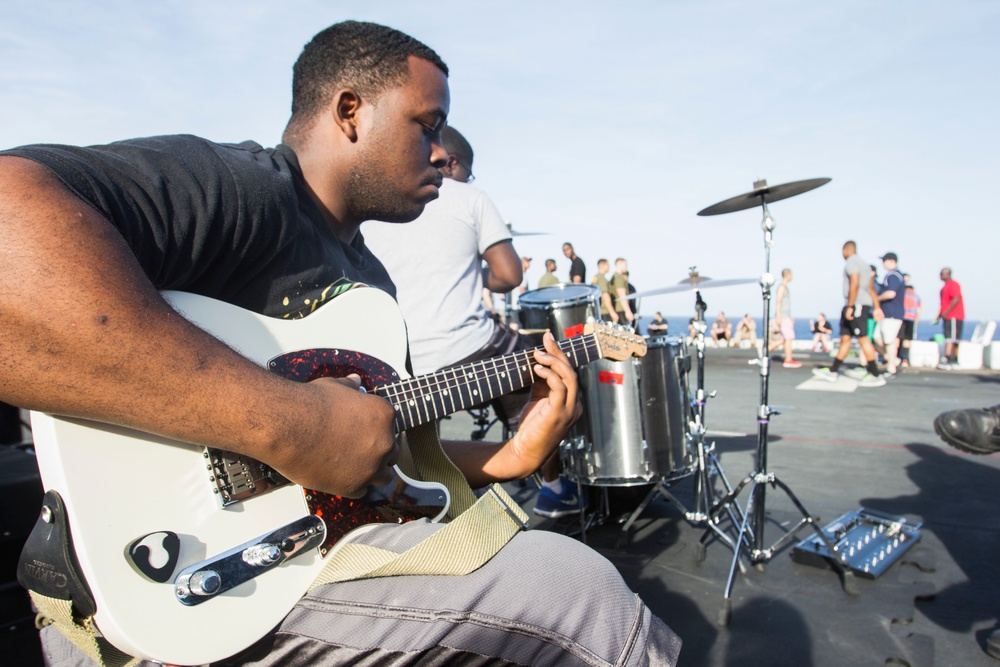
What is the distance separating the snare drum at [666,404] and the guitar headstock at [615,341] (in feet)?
4.90

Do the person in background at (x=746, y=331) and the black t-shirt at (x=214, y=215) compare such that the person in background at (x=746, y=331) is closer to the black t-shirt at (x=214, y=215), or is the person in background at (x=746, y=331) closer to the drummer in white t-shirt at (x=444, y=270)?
the drummer in white t-shirt at (x=444, y=270)

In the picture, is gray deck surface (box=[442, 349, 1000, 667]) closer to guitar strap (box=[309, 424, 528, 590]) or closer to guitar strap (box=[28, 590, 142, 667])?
guitar strap (box=[309, 424, 528, 590])

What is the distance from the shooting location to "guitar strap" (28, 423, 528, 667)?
1.14 metres

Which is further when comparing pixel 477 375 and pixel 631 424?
pixel 631 424

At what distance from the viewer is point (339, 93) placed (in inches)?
69.5

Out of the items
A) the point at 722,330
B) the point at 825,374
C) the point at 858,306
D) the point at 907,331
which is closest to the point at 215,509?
the point at 858,306

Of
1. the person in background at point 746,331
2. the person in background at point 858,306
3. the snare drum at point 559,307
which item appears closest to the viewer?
the snare drum at point 559,307

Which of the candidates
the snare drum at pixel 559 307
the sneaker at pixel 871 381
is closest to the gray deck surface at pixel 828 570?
the snare drum at pixel 559 307

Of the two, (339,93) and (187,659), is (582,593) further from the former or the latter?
(339,93)

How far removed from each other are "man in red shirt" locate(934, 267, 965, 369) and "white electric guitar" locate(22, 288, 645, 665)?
15540 millimetres

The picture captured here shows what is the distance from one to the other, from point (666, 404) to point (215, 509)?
318cm

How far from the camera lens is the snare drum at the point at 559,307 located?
14.0 feet

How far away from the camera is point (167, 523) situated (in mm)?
1184

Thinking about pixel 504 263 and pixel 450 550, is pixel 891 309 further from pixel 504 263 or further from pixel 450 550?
pixel 450 550
